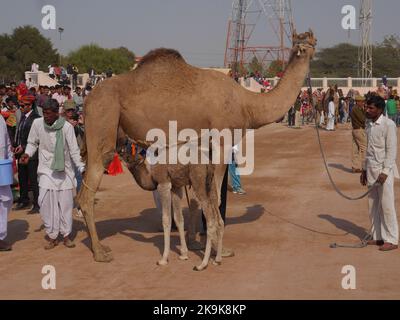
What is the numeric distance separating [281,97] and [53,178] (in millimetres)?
3567

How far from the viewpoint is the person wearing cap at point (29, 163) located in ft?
38.4

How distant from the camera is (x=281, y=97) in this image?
9.02 metres

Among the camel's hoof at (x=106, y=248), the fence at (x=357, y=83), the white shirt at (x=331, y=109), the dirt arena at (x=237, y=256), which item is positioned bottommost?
the dirt arena at (x=237, y=256)

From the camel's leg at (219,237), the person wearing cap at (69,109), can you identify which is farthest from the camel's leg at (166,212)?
the person wearing cap at (69,109)

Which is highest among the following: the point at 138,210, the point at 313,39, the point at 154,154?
the point at 313,39

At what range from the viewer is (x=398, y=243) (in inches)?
342

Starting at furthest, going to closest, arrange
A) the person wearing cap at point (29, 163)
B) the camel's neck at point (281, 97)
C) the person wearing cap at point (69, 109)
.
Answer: the person wearing cap at point (29, 163) → the person wearing cap at point (69, 109) → the camel's neck at point (281, 97)

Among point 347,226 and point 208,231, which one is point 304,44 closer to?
point 347,226

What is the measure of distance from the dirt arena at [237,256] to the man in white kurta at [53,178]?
0.36 m

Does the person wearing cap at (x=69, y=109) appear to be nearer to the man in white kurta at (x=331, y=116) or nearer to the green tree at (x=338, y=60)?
the man in white kurta at (x=331, y=116)

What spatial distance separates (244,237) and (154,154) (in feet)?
7.27

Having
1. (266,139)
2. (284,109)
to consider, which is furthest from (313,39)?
(266,139)

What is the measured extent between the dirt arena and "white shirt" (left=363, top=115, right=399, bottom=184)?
113 centimetres

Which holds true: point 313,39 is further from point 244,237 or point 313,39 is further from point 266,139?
point 266,139
